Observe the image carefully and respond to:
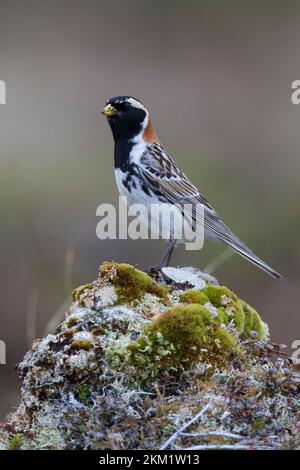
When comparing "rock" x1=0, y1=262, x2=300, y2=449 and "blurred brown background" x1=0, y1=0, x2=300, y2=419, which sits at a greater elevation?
"blurred brown background" x1=0, y1=0, x2=300, y2=419

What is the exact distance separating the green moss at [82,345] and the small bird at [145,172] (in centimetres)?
264

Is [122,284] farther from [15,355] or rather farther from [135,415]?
[15,355]

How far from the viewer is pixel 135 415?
4.62 metres

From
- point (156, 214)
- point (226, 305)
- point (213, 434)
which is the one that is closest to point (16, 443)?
point (213, 434)

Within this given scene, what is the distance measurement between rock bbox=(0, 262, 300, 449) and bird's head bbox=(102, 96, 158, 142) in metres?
2.81

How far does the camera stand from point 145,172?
7.91m

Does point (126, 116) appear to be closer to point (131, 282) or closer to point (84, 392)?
point (131, 282)

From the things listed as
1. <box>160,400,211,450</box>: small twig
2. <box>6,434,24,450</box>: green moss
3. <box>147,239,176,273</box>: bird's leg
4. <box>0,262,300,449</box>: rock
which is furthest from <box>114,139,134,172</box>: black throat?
<box>160,400,211,450</box>: small twig

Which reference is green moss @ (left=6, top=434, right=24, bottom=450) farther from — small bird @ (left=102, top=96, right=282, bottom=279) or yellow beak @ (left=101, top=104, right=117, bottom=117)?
yellow beak @ (left=101, top=104, right=117, bottom=117)

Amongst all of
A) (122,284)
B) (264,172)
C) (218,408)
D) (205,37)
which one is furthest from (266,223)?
(218,408)

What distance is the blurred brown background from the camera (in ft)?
47.4

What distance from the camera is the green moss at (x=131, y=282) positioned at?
5738mm

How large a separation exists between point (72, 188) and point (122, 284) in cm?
1147

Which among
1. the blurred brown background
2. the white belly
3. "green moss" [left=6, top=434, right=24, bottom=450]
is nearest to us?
"green moss" [left=6, top=434, right=24, bottom=450]
